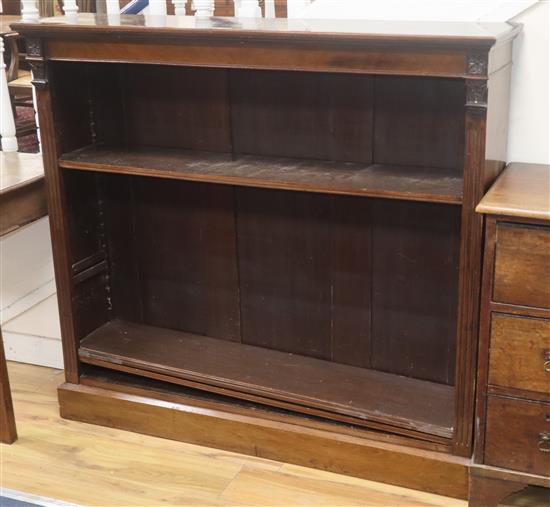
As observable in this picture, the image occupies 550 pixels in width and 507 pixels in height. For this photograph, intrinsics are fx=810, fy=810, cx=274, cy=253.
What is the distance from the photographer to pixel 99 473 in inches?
87.7

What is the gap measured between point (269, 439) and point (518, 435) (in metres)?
0.69

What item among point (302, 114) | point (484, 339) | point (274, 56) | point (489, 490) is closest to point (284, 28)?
point (274, 56)

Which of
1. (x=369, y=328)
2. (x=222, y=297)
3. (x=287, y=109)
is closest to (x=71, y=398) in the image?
(x=222, y=297)

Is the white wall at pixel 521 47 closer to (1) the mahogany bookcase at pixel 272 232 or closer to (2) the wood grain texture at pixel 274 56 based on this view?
(1) the mahogany bookcase at pixel 272 232

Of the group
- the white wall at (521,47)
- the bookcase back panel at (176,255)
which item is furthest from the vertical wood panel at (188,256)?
the white wall at (521,47)

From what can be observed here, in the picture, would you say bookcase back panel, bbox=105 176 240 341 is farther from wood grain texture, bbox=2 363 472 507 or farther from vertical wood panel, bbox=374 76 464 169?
vertical wood panel, bbox=374 76 464 169

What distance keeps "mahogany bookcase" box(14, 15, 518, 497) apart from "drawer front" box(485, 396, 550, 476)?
3.0 inches

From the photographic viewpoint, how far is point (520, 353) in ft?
6.02

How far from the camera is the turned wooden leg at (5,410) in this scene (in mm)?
2309

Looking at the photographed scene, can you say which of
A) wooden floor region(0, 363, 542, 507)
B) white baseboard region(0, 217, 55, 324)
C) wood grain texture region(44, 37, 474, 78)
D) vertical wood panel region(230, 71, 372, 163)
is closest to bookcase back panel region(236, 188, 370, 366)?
vertical wood panel region(230, 71, 372, 163)

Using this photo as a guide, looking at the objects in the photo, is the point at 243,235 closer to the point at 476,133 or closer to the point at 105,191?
the point at 105,191

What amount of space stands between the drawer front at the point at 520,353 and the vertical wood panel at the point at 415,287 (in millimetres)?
329

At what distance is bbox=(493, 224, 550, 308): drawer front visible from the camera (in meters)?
1.74

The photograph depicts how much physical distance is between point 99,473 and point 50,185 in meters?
0.81
